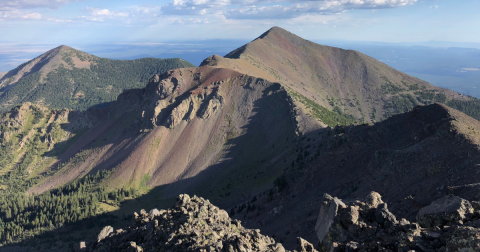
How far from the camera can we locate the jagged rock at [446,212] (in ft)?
61.1

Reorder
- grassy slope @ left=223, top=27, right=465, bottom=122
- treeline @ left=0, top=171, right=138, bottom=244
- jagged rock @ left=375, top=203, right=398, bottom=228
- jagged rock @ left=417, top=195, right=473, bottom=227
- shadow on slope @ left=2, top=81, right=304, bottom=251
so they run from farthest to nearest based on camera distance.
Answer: grassy slope @ left=223, top=27, right=465, bottom=122 → treeline @ left=0, top=171, right=138, bottom=244 → shadow on slope @ left=2, top=81, right=304, bottom=251 → jagged rock @ left=375, top=203, right=398, bottom=228 → jagged rock @ left=417, top=195, right=473, bottom=227

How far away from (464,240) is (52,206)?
10670cm

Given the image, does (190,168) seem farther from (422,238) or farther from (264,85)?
(422,238)

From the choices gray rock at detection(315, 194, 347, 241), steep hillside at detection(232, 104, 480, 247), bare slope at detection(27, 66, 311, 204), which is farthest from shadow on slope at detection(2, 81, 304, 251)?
gray rock at detection(315, 194, 347, 241)

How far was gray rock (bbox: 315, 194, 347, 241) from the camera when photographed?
2350 centimetres

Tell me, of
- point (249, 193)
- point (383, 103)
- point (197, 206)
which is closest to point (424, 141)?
point (197, 206)

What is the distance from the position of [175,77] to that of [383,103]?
11773cm

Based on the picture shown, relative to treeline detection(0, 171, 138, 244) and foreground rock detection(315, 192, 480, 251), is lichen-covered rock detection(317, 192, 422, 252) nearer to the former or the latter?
foreground rock detection(315, 192, 480, 251)

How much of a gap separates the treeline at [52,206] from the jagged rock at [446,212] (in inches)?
3429

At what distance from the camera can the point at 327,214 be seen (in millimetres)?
24922

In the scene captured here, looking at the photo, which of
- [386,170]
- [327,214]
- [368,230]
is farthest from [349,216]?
[386,170]

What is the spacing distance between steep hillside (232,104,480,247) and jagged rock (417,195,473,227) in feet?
22.2

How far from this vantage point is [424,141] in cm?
4088

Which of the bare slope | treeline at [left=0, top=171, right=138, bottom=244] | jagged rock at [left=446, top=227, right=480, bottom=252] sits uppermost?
jagged rock at [left=446, top=227, right=480, bottom=252]
